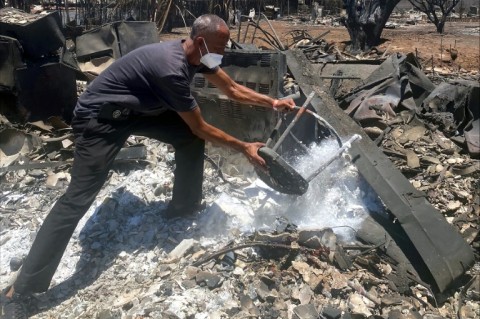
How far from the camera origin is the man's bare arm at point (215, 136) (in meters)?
3.29

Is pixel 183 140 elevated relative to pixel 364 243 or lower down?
elevated

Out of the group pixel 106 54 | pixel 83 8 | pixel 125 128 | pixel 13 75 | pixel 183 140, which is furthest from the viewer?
pixel 83 8

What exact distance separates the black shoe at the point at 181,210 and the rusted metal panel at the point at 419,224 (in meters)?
1.50

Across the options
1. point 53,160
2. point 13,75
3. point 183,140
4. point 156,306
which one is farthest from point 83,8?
point 156,306

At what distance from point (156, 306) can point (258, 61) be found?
273cm

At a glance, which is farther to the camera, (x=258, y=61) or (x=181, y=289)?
(x=258, y=61)

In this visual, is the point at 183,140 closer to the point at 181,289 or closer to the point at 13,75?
the point at 181,289

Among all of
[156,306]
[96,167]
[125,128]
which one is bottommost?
[156,306]

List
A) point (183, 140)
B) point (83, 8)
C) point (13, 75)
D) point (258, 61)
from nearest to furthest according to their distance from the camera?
point (183, 140)
point (258, 61)
point (13, 75)
point (83, 8)

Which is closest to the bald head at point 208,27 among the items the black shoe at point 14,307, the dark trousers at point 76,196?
the dark trousers at point 76,196

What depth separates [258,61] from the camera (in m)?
4.92

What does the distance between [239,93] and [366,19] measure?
406 inches

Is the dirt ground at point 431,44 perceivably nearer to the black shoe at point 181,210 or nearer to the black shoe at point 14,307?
the black shoe at point 181,210

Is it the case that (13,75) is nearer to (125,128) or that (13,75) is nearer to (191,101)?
(125,128)
